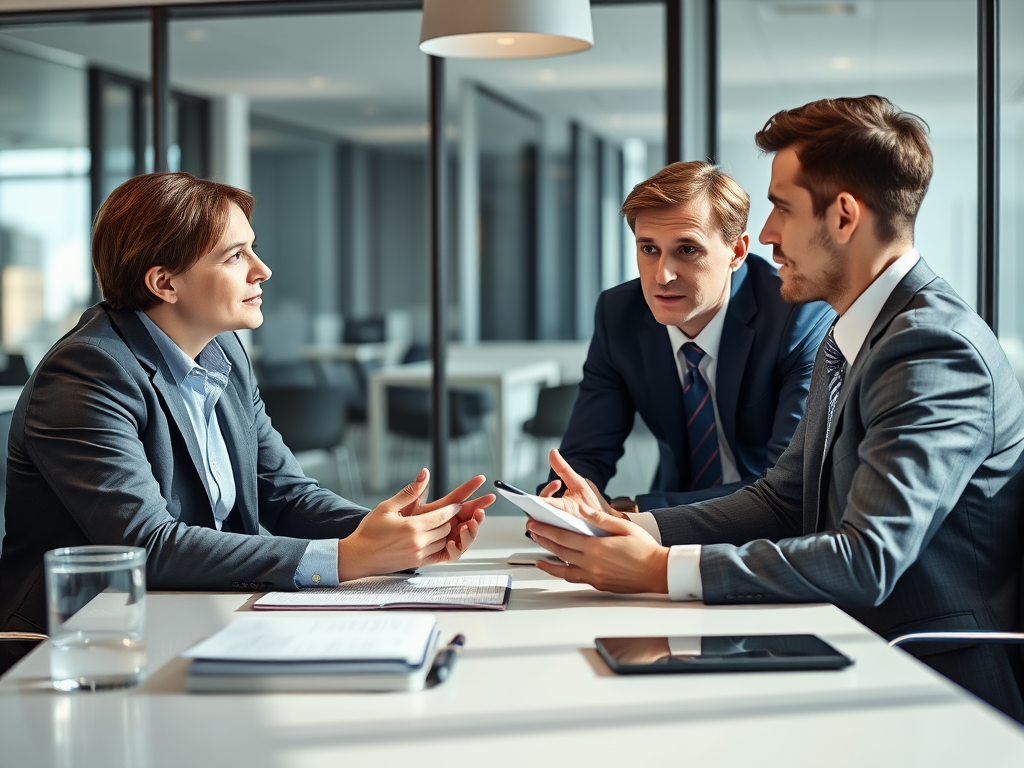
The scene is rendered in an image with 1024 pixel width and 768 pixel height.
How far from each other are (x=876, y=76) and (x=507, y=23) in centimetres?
285

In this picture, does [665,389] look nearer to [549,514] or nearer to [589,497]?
[589,497]

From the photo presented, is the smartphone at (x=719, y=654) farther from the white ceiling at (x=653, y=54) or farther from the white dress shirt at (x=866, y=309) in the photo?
the white ceiling at (x=653, y=54)

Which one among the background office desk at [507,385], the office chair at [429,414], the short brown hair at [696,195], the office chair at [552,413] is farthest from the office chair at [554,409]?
the short brown hair at [696,195]

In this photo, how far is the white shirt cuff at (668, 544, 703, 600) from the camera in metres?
1.61

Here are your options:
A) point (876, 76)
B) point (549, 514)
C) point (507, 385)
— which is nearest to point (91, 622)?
point (549, 514)

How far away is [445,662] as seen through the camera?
1.29m

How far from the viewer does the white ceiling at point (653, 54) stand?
13.9 feet

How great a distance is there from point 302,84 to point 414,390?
2.70 meters

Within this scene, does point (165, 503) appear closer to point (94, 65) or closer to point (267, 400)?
point (267, 400)

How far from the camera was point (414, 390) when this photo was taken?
237 inches

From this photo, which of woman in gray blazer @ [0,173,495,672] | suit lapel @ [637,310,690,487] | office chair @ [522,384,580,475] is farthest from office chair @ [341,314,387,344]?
woman in gray blazer @ [0,173,495,672]

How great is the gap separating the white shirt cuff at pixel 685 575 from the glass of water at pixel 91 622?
2.46 ft

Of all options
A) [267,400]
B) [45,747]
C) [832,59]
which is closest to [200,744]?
[45,747]

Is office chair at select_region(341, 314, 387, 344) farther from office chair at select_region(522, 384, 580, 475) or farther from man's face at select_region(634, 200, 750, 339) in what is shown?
man's face at select_region(634, 200, 750, 339)
